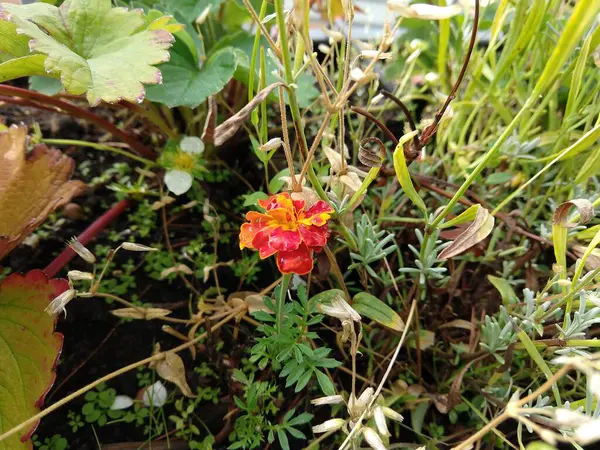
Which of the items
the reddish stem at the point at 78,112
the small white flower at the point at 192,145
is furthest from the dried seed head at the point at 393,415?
the reddish stem at the point at 78,112

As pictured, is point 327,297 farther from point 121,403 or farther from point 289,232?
point 121,403

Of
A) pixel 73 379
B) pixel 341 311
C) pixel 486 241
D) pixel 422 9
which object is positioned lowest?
pixel 73 379

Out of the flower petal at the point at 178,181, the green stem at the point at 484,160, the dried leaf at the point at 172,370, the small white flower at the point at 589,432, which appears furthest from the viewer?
the flower petal at the point at 178,181

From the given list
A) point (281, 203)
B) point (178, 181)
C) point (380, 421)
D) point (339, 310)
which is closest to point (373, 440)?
point (380, 421)

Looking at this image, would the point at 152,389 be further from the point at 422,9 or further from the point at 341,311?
the point at 422,9

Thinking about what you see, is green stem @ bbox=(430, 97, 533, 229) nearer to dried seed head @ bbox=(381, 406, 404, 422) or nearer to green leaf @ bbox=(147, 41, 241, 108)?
dried seed head @ bbox=(381, 406, 404, 422)

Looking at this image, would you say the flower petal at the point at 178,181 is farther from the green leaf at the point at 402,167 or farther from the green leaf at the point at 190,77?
the green leaf at the point at 402,167

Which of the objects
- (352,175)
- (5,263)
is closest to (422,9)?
(352,175)

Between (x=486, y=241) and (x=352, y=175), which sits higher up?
(x=352, y=175)
